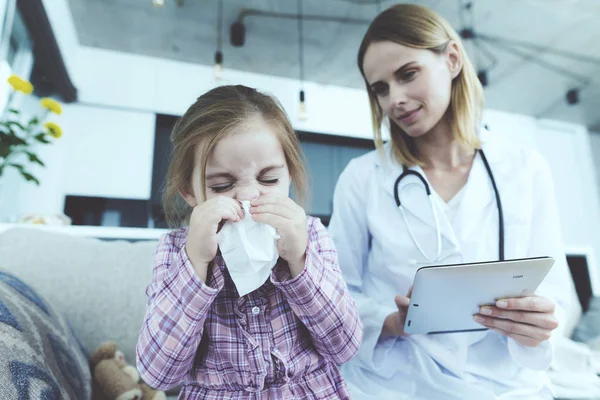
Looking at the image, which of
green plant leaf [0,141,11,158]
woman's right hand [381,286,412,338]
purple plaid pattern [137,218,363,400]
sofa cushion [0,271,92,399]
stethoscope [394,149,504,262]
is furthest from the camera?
green plant leaf [0,141,11,158]

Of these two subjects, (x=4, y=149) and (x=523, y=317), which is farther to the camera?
(x=4, y=149)

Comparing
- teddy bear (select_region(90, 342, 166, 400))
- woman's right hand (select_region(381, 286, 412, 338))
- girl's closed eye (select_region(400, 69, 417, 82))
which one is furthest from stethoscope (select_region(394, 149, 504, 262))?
teddy bear (select_region(90, 342, 166, 400))

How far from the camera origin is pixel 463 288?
728mm

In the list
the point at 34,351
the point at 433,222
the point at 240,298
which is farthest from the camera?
the point at 433,222

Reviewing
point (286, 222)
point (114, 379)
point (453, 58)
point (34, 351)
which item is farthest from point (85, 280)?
point (453, 58)

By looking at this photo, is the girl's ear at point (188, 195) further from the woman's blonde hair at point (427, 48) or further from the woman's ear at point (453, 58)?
the woman's ear at point (453, 58)

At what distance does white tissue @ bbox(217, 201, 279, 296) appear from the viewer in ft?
2.06

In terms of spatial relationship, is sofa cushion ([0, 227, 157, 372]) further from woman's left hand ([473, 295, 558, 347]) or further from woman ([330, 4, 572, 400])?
woman's left hand ([473, 295, 558, 347])

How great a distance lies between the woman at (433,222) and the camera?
0.91 m

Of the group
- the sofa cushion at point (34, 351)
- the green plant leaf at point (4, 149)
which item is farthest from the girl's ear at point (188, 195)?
the green plant leaf at point (4, 149)

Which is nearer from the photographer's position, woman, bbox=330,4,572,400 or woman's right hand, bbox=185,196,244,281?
woman's right hand, bbox=185,196,244,281

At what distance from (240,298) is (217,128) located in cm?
32

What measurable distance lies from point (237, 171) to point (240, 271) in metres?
0.18

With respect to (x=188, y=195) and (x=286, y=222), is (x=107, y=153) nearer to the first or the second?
(x=188, y=195)
